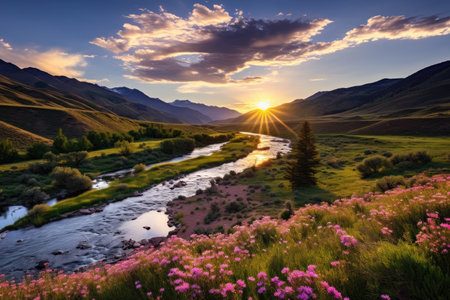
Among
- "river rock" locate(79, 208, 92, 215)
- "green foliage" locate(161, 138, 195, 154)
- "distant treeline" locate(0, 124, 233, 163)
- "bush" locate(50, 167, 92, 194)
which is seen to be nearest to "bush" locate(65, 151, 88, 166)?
"distant treeline" locate(0, 124, 233, 163)

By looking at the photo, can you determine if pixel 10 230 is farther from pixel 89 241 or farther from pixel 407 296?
pixel 407 296

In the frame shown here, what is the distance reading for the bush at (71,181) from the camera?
114ft

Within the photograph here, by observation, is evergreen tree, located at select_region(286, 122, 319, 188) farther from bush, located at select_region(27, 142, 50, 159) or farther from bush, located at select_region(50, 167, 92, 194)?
bush, located at select_region(27, 142, 50, 159)

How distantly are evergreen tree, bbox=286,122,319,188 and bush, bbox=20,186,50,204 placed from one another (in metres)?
35.8

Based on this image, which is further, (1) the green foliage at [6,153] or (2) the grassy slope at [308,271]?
(1) the green foliage at [6,153]

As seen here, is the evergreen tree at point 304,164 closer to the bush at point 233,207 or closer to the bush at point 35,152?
the bush at point 233,207

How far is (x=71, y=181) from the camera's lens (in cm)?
3500

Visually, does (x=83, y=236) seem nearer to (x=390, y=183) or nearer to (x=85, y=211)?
(x=85, y=211)

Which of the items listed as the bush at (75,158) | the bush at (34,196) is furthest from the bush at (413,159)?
the bush at (75,158)

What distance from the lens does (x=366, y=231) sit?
4.89 meters

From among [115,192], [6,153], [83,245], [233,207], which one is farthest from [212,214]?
[6,153]

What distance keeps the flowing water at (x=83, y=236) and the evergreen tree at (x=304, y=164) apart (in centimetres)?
1808

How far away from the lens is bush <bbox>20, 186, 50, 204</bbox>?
1168 inches

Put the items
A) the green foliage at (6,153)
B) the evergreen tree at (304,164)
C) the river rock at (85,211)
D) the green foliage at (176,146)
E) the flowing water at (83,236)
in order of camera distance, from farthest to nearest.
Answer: the green foliage at (176,146), the green foliage at (6,153), the evergreen tree at (304,164), the river rock at (85,211), the flowing water at (83,236)
